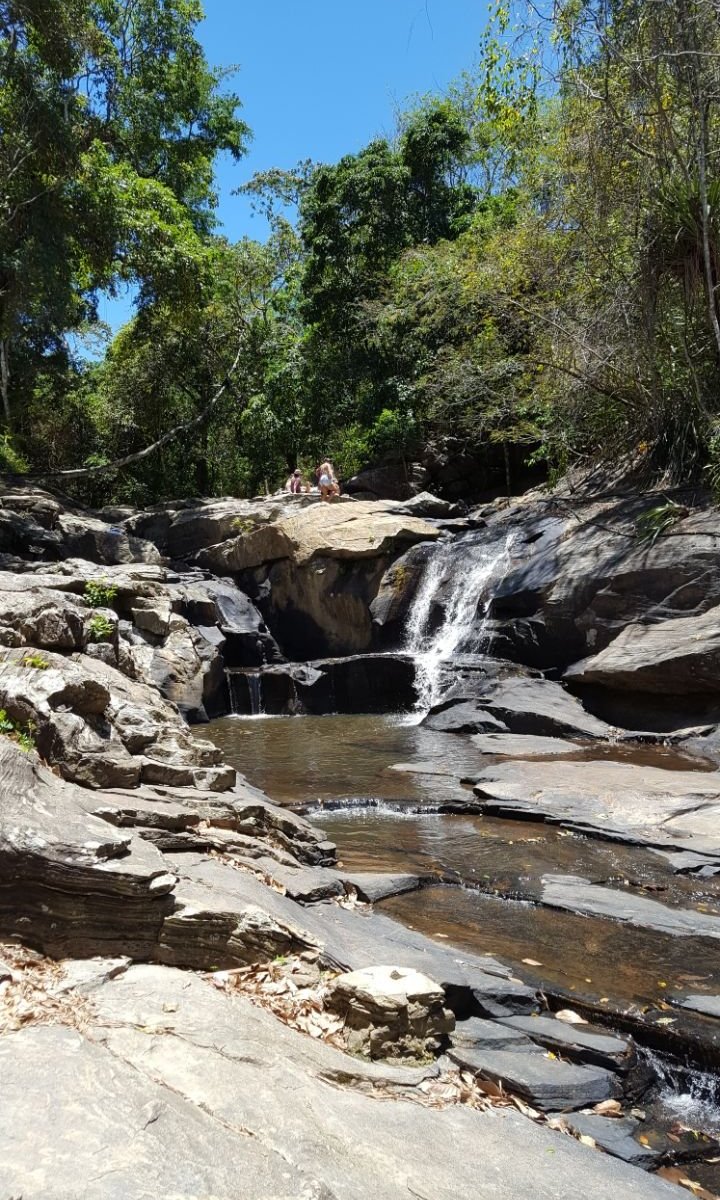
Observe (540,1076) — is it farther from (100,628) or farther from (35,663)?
(100,628)

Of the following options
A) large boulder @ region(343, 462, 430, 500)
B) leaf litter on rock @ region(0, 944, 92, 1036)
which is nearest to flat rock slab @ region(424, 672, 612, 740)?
leaf litter on rock @ region(0, 944, 92, 1036)

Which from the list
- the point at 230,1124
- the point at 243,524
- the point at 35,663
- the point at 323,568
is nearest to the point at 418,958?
the point at 230,1124

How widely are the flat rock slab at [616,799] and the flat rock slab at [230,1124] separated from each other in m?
4.81

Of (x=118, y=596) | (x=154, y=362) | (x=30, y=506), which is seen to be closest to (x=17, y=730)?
(x=118, y=596)

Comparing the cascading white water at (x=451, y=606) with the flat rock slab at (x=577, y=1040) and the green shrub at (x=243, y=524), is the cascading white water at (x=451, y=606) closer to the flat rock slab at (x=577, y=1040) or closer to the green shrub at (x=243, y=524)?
the green shrub at (x=243, y=524)

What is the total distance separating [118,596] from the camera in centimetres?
1584

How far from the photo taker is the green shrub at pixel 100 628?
9.22 metres

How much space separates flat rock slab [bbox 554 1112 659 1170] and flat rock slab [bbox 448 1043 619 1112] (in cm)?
9

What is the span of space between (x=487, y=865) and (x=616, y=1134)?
3.67 metres

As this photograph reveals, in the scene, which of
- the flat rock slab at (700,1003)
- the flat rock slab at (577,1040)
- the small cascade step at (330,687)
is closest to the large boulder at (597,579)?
the small cascade step at (330,687)

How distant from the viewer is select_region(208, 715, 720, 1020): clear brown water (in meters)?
5.56

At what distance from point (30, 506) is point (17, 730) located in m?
16.7

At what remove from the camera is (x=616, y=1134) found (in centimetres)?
389

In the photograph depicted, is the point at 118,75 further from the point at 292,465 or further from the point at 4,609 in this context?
the point at 4,609
